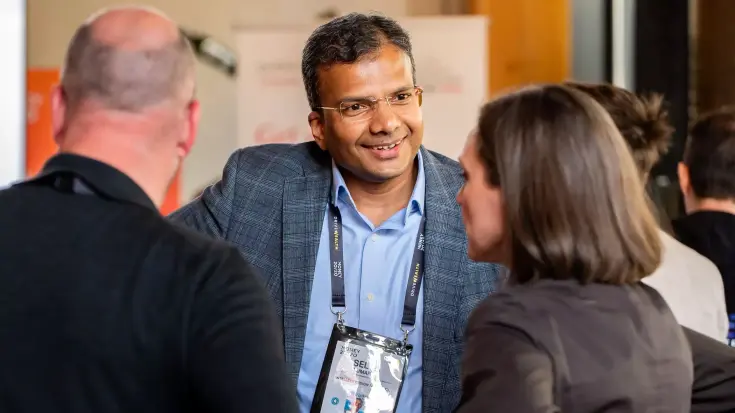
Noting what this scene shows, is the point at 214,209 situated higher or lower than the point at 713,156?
lower

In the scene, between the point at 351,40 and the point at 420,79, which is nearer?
the point at 351,40

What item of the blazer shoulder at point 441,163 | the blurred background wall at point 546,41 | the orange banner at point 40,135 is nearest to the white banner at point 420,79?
the blurred background wall at point 546,41

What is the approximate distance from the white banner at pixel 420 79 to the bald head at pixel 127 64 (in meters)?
3.67

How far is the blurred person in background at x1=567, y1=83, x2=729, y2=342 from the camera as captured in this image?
1.84 meters

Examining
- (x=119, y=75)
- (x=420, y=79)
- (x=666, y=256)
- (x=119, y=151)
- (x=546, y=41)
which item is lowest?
(x=666, y=256)

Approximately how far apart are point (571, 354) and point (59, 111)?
0.81 metres

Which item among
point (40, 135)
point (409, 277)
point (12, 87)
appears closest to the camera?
point (409, 277)

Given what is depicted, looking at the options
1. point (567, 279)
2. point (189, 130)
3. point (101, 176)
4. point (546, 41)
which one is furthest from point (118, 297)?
point (546, 41)

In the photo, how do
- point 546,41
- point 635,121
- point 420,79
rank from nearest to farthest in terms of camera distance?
point 635,121 → point 420,79 → point 546,41

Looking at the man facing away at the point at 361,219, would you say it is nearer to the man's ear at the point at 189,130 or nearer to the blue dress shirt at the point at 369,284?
the blue dress shirt at the point at 369,284

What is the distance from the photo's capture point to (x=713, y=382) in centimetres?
146

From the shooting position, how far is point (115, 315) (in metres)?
1.20

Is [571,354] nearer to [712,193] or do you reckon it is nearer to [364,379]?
[364,379]

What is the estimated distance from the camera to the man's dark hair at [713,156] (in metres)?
2.81
